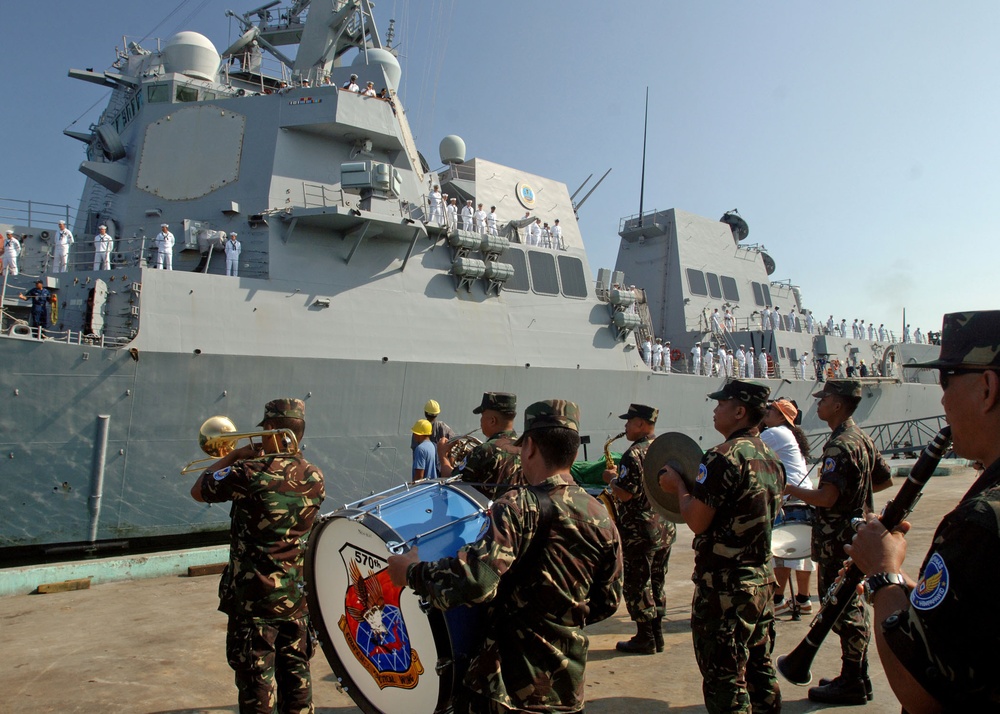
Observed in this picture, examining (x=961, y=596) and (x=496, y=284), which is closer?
(x=961, y=596)

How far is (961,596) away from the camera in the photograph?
1194 mm

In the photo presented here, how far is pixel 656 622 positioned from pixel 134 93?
12.3 meters

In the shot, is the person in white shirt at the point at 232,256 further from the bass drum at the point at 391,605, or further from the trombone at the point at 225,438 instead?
the bass drum at the point at 391,605

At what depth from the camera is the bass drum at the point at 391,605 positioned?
2.17m

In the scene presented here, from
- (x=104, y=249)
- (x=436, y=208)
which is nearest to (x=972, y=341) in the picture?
(x=104, y=249)

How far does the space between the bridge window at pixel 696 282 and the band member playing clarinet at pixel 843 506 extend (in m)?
15.6

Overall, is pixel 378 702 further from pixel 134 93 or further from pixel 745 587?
pixel 134 93

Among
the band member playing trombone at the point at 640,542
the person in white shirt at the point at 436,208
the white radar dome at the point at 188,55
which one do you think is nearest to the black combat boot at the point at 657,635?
the band member playing trombone at the point at 640,542

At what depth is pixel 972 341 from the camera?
1463 mm

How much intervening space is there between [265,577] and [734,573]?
2.08 meters

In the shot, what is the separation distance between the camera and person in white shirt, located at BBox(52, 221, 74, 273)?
31.0ft

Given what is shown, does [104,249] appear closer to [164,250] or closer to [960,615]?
[164,250]

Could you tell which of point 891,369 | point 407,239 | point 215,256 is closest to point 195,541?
point 215,256

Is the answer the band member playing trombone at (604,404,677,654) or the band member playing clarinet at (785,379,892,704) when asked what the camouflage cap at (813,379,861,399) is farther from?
the band member playing trombone at (604,404,677,654)
